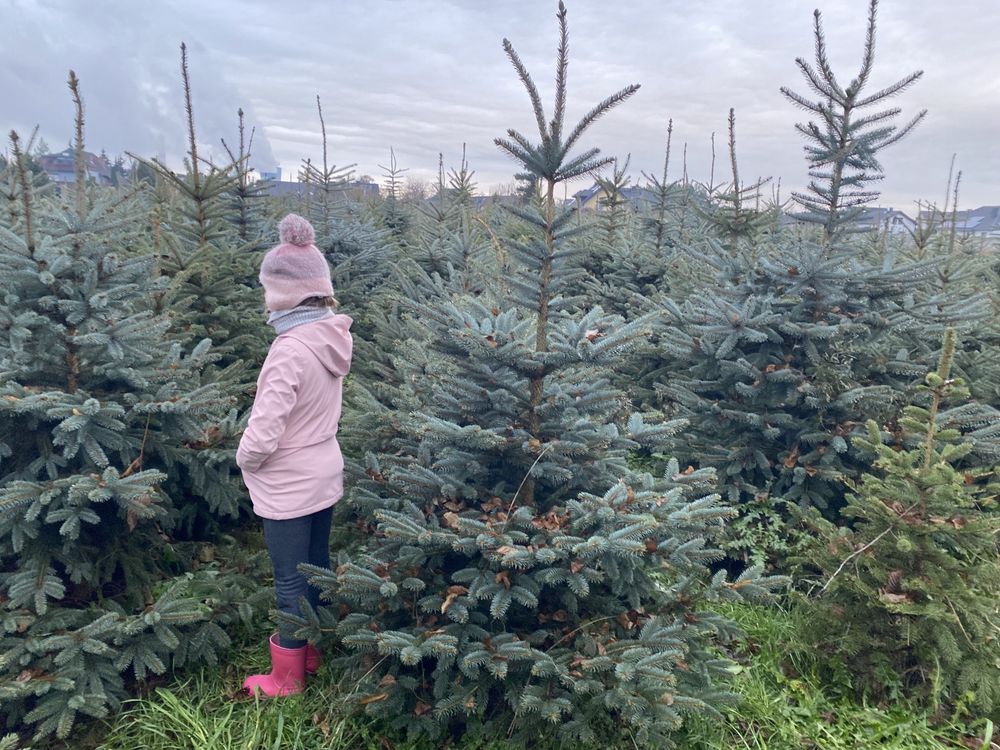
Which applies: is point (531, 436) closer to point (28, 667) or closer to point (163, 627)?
point (163, 627)

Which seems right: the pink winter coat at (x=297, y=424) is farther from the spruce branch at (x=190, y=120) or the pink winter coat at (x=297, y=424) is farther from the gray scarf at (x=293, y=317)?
Answer: the spruce branch at (x=190, y=120)

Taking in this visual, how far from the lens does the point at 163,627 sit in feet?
9.64

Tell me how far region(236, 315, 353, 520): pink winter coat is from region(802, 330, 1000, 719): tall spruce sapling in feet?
8.39

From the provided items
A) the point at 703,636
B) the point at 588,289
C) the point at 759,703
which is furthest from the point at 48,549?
the point at 588,289

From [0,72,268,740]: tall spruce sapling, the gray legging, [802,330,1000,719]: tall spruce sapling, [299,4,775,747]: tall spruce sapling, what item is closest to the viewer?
[299,4,775,747]: tall spruce sapling

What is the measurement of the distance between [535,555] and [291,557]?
1.26 metres

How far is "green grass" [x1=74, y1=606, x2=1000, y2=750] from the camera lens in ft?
9.27

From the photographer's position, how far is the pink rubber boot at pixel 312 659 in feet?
10.5

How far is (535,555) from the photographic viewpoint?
Result: 8.33 feet

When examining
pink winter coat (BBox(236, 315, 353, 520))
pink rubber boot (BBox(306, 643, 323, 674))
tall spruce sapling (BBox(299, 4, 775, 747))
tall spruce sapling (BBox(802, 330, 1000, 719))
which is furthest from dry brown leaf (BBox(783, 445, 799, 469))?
pink rubber boot (BBox(306, 643, 323, 674))

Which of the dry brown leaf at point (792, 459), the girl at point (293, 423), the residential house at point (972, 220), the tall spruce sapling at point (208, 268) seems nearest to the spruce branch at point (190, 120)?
the tall spruce sapling at point (208, 268)

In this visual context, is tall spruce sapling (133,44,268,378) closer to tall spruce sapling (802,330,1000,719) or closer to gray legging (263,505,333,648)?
gray legging (263,505,333,648)

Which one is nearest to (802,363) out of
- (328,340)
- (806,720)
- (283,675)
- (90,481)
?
(806,720)

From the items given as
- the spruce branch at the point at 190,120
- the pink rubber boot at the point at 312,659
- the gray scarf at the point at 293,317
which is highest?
the spruce branch at the point at 190,120
